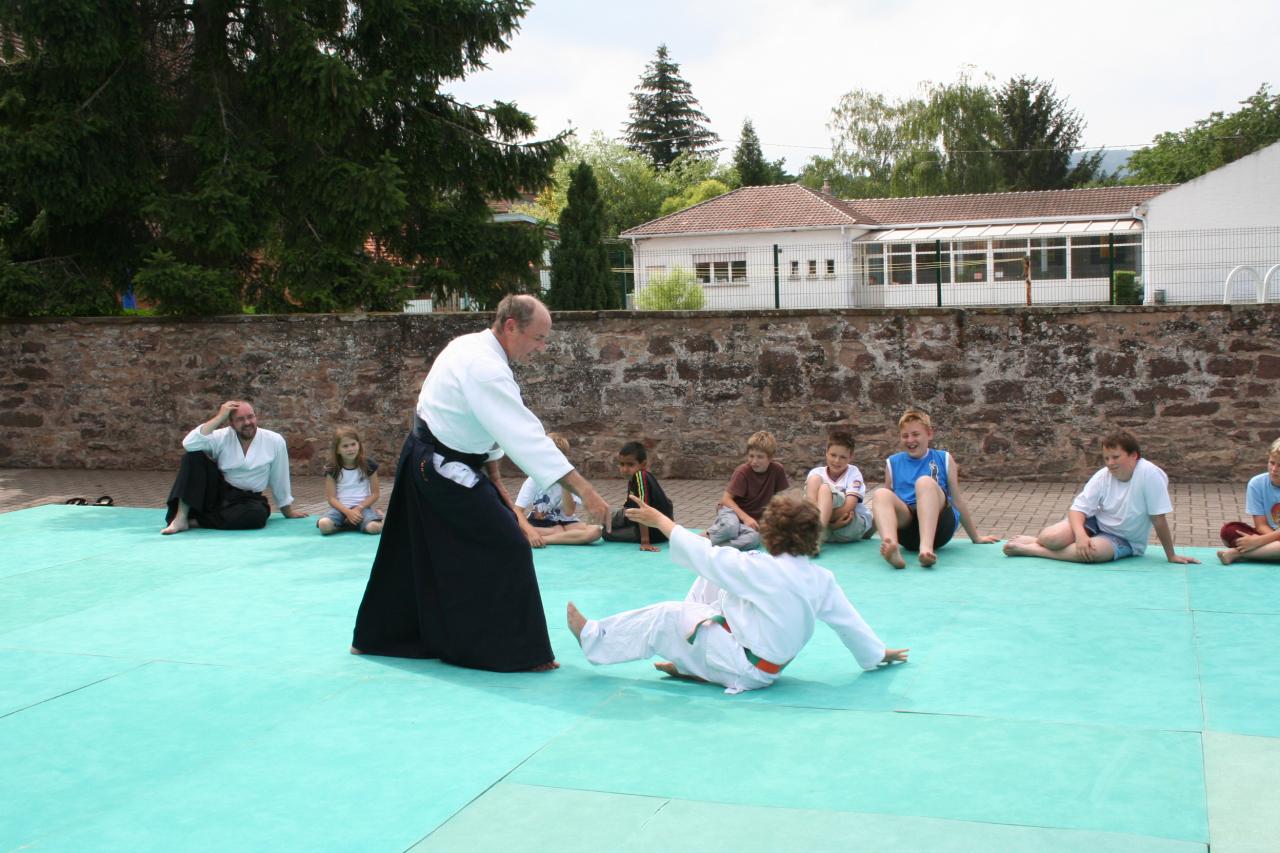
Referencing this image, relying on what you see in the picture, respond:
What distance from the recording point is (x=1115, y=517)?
754 centimetres

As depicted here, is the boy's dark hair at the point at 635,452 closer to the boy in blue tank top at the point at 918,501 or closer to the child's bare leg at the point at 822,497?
the child's bare leg at the point at 822,497

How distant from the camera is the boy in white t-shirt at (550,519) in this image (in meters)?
8.72

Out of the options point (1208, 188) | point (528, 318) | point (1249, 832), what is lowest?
point (1249, 832)

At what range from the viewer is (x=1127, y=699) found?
15.6 feet

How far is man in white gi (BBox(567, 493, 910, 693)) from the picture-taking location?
191 inches

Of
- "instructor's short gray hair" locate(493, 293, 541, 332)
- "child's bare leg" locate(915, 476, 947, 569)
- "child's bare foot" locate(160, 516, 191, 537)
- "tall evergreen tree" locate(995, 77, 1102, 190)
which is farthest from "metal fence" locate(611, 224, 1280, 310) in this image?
"tall evergreen tree" locate(995, 77, 1102, 190)

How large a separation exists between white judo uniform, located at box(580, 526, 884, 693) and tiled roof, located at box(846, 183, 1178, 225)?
38046 mm

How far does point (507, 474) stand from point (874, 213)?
36127 mm

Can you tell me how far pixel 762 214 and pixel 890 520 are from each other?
34.8 meters

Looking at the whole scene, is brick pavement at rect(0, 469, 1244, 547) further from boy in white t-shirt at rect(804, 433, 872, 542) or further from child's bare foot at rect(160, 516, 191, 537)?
boy in white t-shirt at rect(804, 433, 872, 542)

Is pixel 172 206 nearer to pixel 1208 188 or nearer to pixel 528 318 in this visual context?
pixel 528 318

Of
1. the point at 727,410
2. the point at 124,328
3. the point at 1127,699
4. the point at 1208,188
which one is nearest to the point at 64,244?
the point at 124,328

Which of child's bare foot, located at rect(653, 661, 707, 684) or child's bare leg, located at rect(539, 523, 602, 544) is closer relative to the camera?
child's bare foot, located at rect(653, 661, 707, 684)

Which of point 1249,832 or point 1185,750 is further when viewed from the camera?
point 1185,750
